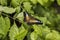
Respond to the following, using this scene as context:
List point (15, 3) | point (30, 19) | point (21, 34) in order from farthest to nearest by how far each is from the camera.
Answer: point (30, 19), point (15, 3), point (21, 34)

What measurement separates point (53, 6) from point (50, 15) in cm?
25

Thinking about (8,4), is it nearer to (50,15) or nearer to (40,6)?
(40,6)

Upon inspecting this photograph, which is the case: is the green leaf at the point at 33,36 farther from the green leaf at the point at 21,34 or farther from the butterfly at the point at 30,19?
the butterfly at the point at 30,19

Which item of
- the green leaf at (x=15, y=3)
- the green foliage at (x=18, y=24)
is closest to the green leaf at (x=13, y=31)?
the green foliage at (x=18, y=24)

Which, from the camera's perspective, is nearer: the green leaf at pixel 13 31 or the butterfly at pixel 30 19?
the green leaf at pixel 13 31

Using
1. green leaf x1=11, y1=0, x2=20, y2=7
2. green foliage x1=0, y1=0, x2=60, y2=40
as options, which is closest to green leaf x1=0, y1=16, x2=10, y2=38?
green foliage x1=0, y1=0, x2=60, y2=40

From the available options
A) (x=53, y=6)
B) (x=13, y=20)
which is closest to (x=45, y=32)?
(x=13, y=20)

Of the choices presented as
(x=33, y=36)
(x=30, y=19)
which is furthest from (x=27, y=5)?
(x=33, y=36)

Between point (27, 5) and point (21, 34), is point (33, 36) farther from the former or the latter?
point (27, 5)

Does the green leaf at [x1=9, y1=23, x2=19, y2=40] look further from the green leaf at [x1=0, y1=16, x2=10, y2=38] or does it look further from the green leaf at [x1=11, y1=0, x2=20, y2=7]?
the green leaf at [x1=11, y1=0, x2=20, y2=7]

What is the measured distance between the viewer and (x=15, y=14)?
114cm

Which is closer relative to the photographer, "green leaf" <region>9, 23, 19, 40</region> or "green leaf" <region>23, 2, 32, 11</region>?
"green leaf" <region>9, 23, 19, 40</region>

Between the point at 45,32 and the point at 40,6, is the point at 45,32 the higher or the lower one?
the lower one

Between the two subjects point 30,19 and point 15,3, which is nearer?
point 15,3
